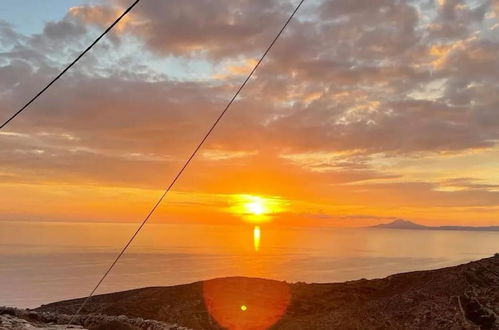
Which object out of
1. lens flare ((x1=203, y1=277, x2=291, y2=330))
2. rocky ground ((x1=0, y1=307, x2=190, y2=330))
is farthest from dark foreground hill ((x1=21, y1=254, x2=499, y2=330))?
rocky ground ((x1=0, y1=307, x2=190, y2=330))

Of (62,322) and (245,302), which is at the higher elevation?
(245,302)

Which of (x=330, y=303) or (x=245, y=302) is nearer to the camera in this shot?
(x=330, y=303)

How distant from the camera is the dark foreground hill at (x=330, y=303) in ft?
86.3

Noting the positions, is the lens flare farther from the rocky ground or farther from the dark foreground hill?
the rocky ground

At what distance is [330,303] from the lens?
32.0m

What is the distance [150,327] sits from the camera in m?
22.2

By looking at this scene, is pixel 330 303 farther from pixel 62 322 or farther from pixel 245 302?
pixel 62 322

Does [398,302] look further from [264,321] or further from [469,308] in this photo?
[264,321]

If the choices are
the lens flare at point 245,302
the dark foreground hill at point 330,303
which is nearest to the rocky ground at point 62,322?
the dark foreground hill at point 330,303

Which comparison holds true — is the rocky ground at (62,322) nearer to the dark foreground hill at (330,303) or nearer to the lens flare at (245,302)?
the dark foreground hill at (330,303)

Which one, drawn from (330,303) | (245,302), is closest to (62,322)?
(245,302)

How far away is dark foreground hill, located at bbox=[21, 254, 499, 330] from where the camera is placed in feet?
86.3

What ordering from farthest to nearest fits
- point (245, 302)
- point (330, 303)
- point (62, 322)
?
point (245, 302) < point (330, 303) < point (62, 322)

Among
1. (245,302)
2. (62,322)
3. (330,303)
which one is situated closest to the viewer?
(62,322)
